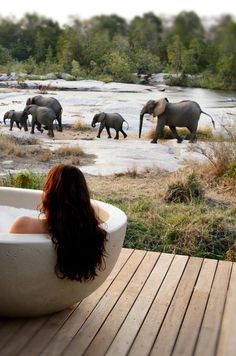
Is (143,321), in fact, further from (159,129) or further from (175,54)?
(159,129)

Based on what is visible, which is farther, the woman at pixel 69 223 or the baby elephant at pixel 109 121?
the baby elephant at pixel 109 121

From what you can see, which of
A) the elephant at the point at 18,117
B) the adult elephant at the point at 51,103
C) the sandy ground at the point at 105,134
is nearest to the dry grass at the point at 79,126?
the sandy ground at the point at 105,134

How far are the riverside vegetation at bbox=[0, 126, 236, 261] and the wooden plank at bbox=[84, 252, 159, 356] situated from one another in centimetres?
42

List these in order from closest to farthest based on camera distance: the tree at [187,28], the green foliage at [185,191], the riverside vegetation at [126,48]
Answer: the tree at [187,28]
the green foliage at [185,191]
the riverside vegetation at [126,48]

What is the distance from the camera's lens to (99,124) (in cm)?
649

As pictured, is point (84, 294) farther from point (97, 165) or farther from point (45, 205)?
point (97, 165)

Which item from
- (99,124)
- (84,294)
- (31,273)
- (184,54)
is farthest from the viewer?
(99,124)

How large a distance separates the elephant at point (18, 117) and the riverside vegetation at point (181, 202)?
1925 millimetres

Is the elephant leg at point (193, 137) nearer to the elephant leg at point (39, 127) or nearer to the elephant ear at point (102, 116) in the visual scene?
the elephant ear at point (102, 116)

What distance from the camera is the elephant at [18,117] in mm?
6328

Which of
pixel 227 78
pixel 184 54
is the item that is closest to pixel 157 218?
pixel 184 54

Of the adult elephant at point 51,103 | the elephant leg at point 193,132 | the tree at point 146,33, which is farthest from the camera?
the adult elephant at point 51,103

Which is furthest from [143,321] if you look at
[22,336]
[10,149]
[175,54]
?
[10,149]

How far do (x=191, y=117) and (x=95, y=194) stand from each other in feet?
7.47
